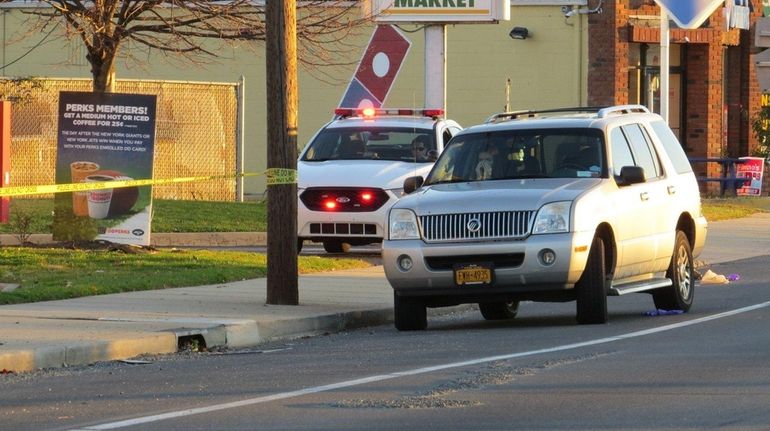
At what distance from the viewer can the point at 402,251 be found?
13.2m

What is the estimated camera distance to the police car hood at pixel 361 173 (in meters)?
19.6

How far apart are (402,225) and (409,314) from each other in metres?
0.81

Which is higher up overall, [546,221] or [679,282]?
[546,221]

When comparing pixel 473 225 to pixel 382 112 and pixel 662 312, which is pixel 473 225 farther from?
pixel 382 112

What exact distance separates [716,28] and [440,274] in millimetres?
24966

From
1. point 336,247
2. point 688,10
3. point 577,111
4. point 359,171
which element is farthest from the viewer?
point 688,10

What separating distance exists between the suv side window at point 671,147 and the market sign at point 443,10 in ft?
32.3

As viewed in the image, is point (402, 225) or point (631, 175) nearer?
point (402, 225)

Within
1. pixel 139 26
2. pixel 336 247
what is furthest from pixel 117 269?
pixel 336 247

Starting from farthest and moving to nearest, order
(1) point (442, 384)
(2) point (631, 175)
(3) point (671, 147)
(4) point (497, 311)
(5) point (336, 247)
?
(5) point (336, 247), (3) point (671, 147), (4) point (497, 311), (2) point (631, 175), (1) point (442, 384)

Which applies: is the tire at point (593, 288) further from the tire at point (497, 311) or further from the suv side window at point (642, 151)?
the suv side window at point (642, 151)

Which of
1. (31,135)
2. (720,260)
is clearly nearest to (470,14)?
(720,260)

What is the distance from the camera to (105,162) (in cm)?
1895

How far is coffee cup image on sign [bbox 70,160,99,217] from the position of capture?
18922 mm
